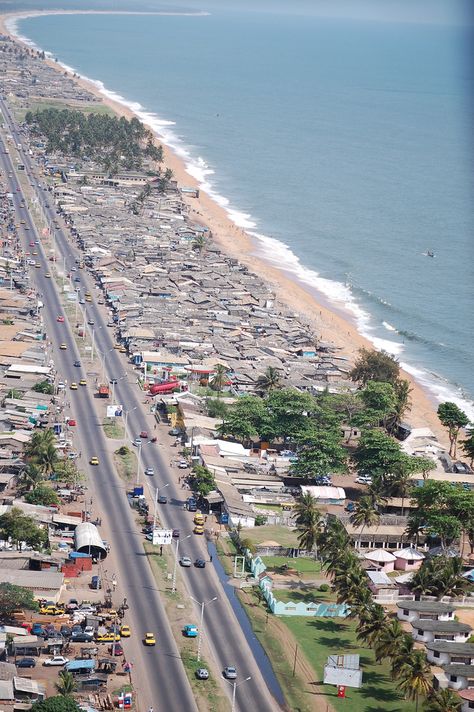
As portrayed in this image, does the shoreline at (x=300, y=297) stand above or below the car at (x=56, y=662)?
below

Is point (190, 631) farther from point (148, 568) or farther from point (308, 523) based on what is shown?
point (308, 523)

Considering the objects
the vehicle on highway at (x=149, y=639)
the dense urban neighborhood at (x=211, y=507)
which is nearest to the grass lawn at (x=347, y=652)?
the dense urban neighborhood at (x=211, y=507)

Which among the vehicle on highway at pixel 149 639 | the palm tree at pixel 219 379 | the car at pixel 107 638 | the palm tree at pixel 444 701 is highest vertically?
the palm tree at pixel 444 701

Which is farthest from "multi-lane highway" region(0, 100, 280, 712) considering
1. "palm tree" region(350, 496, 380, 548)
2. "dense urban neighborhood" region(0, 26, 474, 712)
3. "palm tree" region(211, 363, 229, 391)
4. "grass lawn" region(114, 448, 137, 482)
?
"palm tree" region(350, 496, 380, 548)

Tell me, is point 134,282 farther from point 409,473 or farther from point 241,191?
point 241,191

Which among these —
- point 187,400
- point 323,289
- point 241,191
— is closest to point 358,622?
point 187,400

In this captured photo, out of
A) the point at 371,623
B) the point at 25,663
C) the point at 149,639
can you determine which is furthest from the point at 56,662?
the point at 371,623

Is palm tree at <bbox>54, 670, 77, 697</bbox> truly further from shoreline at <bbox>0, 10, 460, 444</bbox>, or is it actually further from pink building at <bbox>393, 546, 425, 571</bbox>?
shoreline at <bbox>0, 10, 460, 444</bbox>

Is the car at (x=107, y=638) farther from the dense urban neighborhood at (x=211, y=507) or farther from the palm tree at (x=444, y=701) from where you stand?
the palm tree at (x=444, y=701)
